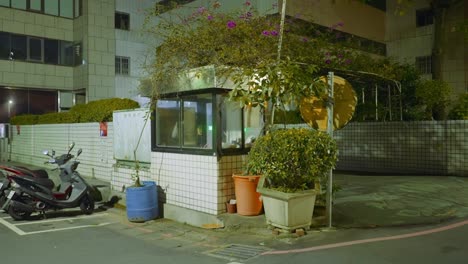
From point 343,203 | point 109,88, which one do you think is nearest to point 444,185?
point 343,203

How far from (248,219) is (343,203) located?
2.22 m

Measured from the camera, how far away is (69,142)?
13.6m

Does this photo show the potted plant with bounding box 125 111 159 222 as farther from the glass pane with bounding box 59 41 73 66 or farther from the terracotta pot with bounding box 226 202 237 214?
the glass pane with bounding box 59 41 73 66

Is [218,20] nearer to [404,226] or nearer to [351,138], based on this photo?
[404,226]

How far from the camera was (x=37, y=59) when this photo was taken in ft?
79.2

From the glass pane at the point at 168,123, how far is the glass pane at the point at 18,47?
18788 mm

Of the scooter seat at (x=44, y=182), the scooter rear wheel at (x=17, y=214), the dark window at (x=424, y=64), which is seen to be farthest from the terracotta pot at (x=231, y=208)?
the dark window at (x=424, y=64)

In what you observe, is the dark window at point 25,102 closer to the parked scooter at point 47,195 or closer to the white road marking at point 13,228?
the parked scooter at point 47,195

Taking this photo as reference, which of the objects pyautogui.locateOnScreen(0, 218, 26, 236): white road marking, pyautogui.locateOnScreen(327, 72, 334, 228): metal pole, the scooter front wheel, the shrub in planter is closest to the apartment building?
the scooter front wheel

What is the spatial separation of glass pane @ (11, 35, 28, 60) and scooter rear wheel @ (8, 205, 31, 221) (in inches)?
718

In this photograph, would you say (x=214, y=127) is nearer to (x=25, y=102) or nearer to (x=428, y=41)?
(x=428, y=41)

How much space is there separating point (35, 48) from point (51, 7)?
270 centimetres

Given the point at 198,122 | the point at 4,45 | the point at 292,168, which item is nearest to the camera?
the point at 292,168

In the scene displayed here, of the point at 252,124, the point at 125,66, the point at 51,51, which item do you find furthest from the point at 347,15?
the point at 51,51
